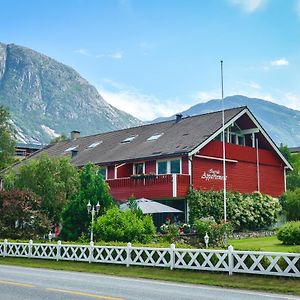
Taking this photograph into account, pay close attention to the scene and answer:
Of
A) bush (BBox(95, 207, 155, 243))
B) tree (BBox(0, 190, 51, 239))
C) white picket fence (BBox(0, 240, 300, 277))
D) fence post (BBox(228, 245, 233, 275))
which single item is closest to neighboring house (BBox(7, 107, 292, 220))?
tree (BBox(0, 190, 51, 239))

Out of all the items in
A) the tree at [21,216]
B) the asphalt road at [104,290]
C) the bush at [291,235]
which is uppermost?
the tree at [21,216]

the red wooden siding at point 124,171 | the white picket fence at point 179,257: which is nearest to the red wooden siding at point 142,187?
the red wooden siding at point 124,171

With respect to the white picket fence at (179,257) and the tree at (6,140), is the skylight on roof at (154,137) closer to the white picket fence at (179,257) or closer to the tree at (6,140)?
the white picket fence at (179,257)

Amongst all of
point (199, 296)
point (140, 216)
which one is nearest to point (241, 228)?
point (140, 216)

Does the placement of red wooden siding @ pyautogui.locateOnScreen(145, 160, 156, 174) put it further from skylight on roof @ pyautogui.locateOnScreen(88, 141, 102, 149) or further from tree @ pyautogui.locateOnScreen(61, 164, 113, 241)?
skylight on roof @ pyautogui.locateOnScreen(88, 141, 102, 149)

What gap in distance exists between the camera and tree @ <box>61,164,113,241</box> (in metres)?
27.8

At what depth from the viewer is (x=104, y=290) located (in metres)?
13.1

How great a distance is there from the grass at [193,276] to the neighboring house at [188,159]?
45.9ft

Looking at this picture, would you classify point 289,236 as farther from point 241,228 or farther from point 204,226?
point 241,228

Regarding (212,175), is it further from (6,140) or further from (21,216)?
(6,140)

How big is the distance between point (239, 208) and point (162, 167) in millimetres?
6028

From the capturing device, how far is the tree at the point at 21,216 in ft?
91.0

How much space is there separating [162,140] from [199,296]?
26.6 meters

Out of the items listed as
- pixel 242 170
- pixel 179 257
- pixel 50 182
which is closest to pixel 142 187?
pixel 50 182
